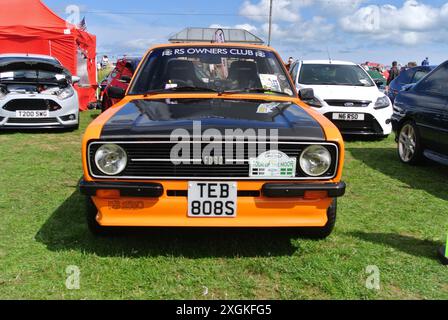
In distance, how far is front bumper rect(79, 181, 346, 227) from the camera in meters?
2.82

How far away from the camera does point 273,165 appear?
2846 millimetres

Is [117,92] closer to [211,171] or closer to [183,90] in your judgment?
[183,90]

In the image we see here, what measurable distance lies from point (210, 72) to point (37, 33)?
992 centimetres

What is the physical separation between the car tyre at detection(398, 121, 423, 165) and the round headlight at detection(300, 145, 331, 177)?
12.2ft

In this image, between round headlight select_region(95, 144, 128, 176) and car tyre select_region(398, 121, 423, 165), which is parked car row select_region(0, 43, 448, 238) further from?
car tyre select_region(398, 121, 423, 165)

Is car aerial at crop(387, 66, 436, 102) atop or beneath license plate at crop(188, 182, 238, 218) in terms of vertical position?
atop

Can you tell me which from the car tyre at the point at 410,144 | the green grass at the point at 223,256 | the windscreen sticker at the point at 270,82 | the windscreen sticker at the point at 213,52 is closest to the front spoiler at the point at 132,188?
the green grass at the point at 223,256

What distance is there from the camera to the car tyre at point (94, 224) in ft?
10.2

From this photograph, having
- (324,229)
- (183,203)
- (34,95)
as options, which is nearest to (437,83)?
(324,229)

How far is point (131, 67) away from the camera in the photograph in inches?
413

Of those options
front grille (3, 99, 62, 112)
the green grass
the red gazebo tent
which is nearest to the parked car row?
the green grass

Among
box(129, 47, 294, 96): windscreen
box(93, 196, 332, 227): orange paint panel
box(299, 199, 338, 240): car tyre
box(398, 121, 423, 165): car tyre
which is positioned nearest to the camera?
box(93, 196, 332, 227): orange paint panel
